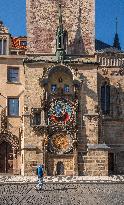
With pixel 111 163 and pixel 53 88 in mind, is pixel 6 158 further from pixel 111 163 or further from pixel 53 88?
pixel 111 163

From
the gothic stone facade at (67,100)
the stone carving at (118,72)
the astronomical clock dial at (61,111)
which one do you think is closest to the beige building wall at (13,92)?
the gothic stone facade at (67,100)

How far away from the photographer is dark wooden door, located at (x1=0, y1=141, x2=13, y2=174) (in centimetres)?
3884

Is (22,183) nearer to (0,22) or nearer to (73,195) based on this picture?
(73,195)

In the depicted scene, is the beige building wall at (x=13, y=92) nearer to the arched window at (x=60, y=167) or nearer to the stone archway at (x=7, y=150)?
the stone archway at (x=7, y=150)

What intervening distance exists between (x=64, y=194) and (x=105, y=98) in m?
15.6

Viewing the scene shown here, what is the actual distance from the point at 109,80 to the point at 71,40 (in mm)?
4558

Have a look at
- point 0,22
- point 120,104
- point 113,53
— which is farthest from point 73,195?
point 0,22

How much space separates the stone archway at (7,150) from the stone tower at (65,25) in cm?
731

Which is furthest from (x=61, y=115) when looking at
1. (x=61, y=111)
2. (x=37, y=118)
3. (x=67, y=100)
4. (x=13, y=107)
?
(x=13, y=107)

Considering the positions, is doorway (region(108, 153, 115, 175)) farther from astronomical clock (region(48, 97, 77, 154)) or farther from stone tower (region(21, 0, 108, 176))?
astronomical clock (region(48, 97, 77, 154))

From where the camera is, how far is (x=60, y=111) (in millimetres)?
35969

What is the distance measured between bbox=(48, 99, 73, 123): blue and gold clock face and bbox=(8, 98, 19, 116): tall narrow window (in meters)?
4.75

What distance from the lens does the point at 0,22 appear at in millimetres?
42281

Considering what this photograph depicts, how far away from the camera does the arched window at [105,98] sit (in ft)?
129
